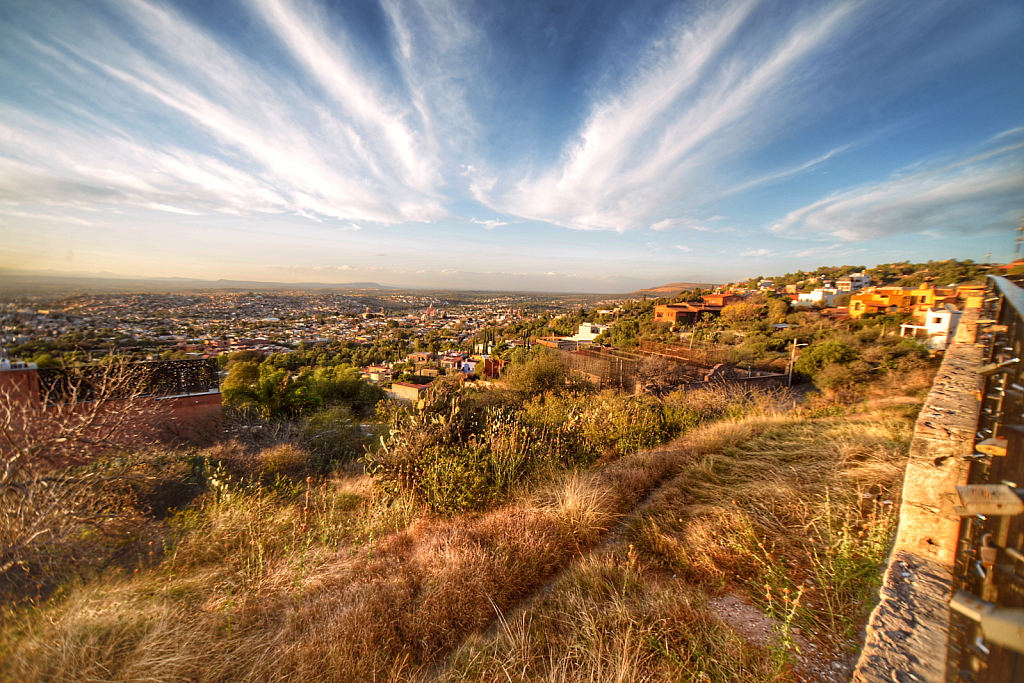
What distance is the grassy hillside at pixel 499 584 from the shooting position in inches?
67.1

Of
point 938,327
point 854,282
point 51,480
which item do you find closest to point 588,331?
point 854,282

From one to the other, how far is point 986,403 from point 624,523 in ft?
8.23

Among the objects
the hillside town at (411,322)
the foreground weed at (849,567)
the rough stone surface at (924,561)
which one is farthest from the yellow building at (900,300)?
the foreground weed at (849,567)

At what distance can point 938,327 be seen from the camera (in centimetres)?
941

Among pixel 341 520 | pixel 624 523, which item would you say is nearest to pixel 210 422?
pixel 341 520

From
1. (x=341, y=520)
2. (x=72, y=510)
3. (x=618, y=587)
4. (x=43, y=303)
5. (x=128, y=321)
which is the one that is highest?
(x=43, y=303)

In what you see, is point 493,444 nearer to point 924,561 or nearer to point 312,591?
point 312,591

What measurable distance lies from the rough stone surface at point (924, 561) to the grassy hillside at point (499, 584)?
34 cm

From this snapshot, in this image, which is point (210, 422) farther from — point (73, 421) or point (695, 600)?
point (695, 600)

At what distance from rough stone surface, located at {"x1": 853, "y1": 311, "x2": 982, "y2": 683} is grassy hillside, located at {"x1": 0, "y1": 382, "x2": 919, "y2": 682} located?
1.13 feet

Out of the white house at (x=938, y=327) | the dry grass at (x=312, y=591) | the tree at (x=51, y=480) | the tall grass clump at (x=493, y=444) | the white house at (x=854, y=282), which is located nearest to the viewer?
the dry grass at (x=312, y=591)

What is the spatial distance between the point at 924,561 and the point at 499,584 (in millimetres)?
2432

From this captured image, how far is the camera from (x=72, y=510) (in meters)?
2.48

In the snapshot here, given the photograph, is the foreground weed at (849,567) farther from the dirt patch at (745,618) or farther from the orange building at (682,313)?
the orange building at (682,313)
